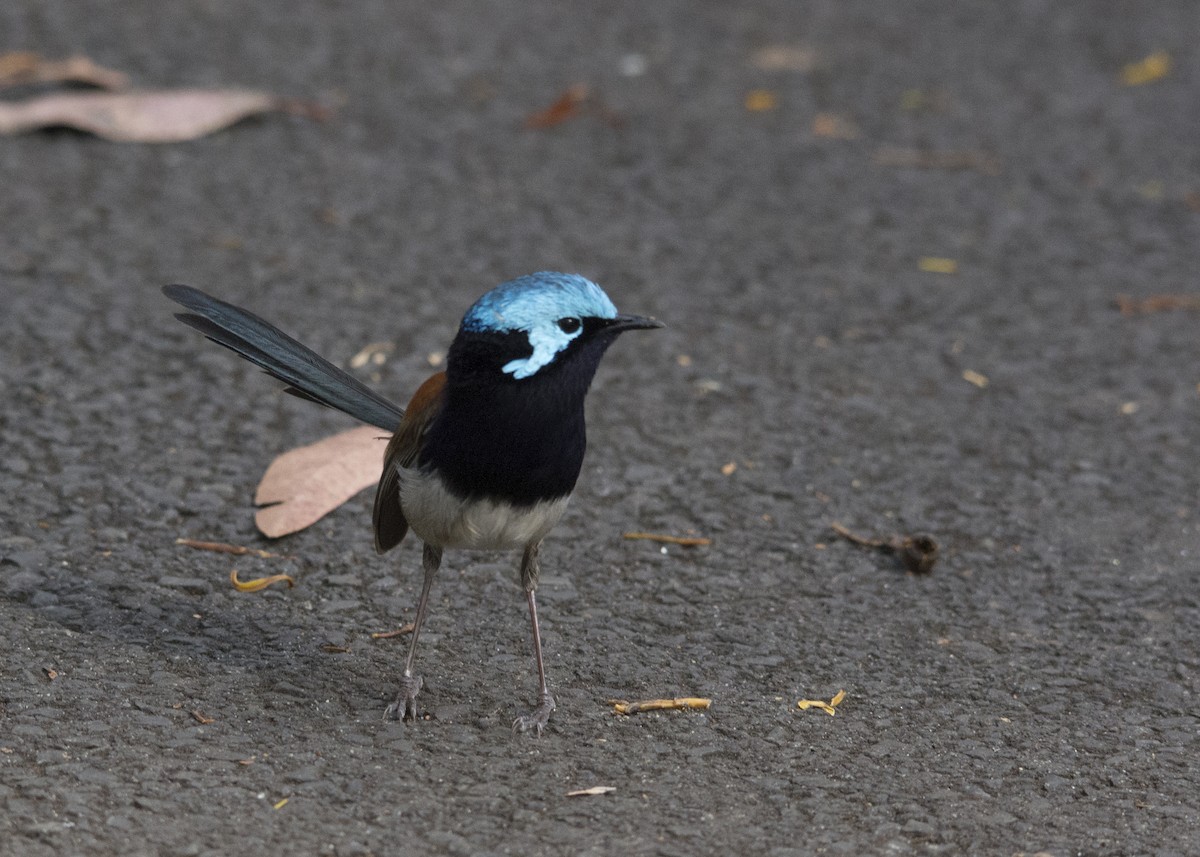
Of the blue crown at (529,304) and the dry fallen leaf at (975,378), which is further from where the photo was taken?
the dry fallen leaf at (975,378)

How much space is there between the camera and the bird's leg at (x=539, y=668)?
377 centimetres

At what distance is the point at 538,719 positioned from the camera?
377 centimetres

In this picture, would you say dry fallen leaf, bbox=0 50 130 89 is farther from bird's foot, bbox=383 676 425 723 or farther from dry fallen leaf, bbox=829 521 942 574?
bird's foot, bbox=383 676 425 723

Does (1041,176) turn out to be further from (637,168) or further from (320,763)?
(320,763)

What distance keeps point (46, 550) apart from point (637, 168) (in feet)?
13.3

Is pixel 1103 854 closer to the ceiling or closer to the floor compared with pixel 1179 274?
closer to the floor

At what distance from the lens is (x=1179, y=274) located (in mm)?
6902

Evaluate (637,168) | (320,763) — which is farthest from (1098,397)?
(320,763)

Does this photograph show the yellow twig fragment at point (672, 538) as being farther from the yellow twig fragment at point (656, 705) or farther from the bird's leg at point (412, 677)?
the bird's leg at point (412, 677)

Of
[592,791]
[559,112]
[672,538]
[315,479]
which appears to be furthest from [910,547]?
[559,112]

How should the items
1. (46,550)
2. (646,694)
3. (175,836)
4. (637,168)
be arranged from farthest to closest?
(637,168)
(46,550)
(646,694)
(175,836)

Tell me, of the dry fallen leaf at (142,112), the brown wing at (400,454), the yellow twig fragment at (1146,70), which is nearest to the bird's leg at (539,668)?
the brown wing at (400,454)

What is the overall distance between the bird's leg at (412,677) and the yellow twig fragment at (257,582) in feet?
2.14

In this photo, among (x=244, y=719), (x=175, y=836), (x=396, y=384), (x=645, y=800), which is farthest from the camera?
(x=396, y=384)
